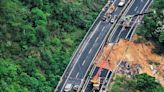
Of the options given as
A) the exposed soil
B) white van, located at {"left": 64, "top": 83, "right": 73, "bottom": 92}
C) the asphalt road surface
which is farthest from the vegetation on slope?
the asphalt road surface

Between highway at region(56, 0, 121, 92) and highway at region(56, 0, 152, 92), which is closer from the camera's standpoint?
highway at region(56, 0, 121, 92)

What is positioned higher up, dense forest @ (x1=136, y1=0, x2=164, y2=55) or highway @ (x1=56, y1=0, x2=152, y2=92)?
highway @ (x1=56, y1=0, x2=152, y2=92)

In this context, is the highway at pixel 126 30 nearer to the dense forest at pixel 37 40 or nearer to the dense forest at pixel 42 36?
the dense forest at pixel 42 36

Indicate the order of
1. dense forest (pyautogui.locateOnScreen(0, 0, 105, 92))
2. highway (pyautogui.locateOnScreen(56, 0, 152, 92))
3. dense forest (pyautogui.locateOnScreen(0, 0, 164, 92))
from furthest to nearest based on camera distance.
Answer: highway (pyautogui.locateOnScreen(56, 0, 152, 92)), dense forest (pyautogui.locateOnScreen(0, 0, 164, 92)), dense forest (pyautogui.locateOnScreen(0, 0, 105, 92))

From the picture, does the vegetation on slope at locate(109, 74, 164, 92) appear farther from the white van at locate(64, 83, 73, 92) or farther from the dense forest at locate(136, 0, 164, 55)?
the dense forest at locate(136, 0, 164, 55)

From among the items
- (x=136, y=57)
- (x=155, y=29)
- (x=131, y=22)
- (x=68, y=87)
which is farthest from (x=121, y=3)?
(x=68, y=87)

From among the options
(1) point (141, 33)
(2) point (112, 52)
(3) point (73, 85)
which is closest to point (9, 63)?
(3) point (73, 85)

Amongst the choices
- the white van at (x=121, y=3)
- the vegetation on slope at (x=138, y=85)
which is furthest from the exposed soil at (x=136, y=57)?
the white van at (x=121, y=3)
